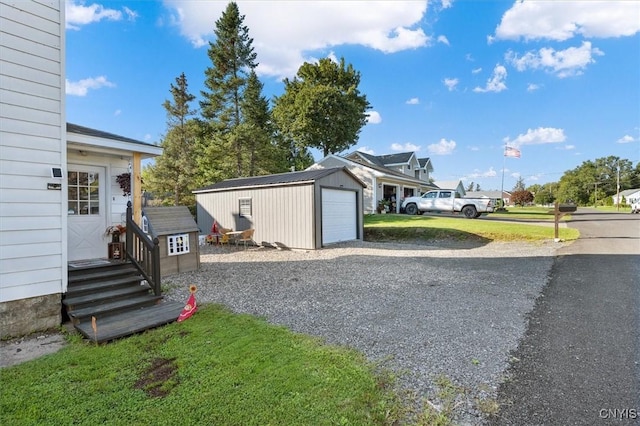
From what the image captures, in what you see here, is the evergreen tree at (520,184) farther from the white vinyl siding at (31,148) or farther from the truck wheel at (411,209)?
the white vinyl siding at (31,148)

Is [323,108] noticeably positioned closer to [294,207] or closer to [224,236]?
[294,207]

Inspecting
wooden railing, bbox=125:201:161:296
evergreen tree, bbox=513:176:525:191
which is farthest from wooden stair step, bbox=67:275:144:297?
evergreen tree, bbox=513:176:525:191

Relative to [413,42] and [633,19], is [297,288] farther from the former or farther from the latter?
[413,42]

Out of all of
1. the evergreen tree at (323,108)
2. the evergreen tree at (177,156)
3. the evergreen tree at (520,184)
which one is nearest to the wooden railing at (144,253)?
the evergreen tree at (177,156)

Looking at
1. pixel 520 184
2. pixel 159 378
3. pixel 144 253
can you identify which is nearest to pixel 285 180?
pixel 144 253

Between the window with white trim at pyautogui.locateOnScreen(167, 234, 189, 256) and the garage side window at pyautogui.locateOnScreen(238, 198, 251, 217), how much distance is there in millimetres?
5323

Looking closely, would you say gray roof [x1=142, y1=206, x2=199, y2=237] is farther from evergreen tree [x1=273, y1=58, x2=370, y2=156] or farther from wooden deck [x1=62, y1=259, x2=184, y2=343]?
evergreen tree [x1=273, y1=58, x2=370, y2=156]

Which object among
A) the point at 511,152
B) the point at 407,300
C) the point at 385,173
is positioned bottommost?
the point at 407,300

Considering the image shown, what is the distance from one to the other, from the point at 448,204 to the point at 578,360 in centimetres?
1764

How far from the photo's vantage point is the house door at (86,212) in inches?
239

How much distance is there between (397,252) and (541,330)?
22.6 ft

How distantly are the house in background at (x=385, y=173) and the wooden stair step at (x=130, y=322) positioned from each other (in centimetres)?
1295

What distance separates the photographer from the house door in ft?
19.9

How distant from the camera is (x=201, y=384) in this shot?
107 inches
